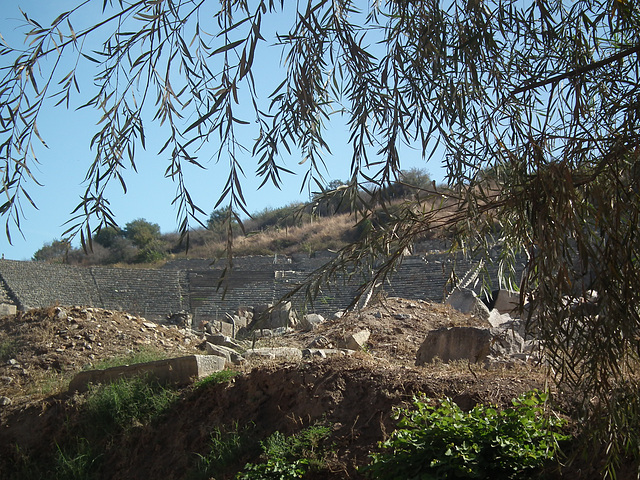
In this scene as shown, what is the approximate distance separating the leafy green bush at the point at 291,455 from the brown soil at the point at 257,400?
4.9 inches

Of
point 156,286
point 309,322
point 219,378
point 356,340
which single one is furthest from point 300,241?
point 219,378

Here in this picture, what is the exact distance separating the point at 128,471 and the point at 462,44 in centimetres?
560

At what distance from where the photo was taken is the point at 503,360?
24.3 ft

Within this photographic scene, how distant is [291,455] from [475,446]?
1.96 metres

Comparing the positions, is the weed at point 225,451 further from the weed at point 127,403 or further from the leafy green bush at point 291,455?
the weed at point 127,403

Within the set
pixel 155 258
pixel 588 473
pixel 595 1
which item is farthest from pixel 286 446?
pixel 155 258

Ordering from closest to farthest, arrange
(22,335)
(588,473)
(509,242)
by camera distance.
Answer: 1. (588,473)
2. (509,242)
3. (22,335)

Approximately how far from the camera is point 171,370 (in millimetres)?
7781

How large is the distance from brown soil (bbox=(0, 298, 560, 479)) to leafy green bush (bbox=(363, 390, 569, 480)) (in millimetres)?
844

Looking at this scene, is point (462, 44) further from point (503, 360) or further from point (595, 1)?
point (503, 360)

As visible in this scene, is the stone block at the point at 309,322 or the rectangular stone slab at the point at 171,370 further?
the stone block at the point at 309,322

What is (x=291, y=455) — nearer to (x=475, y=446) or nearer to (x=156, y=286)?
(x=475, y=446)

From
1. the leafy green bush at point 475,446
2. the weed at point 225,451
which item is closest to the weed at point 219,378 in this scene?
the weed at point 225,451

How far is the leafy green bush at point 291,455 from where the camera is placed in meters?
4.89
